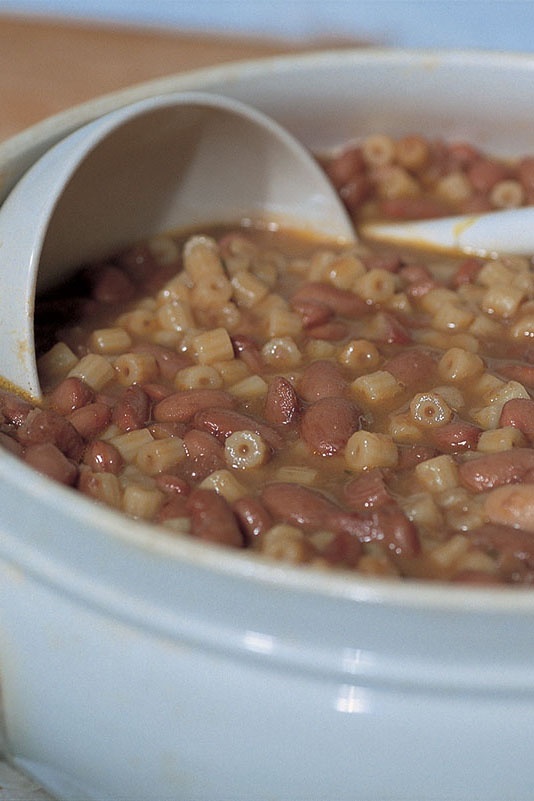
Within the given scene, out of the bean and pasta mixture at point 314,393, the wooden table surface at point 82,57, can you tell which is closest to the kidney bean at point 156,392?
the bean and pasta mixture at point 314,393

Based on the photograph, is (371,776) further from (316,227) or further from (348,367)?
(316,227)

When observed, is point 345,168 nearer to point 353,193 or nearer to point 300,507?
point 353,193

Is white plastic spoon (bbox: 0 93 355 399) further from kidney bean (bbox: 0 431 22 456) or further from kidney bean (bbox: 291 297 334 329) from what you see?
kidney bean (bbox: 291 297 334 329)

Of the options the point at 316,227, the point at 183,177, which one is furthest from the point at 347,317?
the point at 183,177

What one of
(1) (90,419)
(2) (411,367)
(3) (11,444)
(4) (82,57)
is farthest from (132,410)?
(4) (82,57)

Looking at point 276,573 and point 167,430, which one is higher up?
point 276,573

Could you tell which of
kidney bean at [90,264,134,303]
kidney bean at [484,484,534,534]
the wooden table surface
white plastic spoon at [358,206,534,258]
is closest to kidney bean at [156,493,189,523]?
kidney bean at [484,484,534,534]
